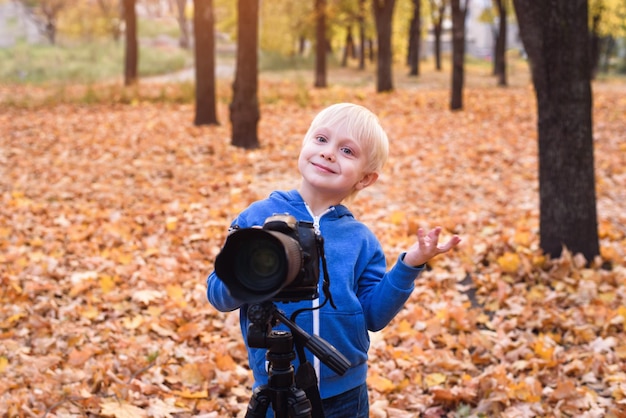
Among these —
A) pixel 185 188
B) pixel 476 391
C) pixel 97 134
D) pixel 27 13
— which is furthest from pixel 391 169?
pixel 27 13

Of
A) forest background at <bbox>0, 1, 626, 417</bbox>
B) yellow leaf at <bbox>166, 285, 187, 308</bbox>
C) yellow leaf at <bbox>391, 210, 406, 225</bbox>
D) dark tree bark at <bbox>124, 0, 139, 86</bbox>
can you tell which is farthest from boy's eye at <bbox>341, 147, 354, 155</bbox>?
dark tree bark at <bbox>124, 0, 139, 86</bbox>

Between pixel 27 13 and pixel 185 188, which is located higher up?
pixel 27 13

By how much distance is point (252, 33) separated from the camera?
11.2 m

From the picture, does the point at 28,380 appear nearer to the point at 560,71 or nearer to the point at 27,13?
the point at 560,71

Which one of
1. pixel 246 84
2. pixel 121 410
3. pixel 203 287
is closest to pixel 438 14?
pixel 246 84

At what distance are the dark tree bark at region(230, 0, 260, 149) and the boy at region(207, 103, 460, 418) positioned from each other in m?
8.81

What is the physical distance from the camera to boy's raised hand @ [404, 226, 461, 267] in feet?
6.58

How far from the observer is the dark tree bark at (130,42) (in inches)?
788

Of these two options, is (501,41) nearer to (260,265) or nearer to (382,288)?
(382,288)

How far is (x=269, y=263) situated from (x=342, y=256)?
1.64ft

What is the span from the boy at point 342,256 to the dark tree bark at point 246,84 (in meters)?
8.81

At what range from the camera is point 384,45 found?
65.9 ft

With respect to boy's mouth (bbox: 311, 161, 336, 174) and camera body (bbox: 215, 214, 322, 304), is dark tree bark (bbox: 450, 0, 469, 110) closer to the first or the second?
boy's mouth (bbox: 311, 161, 336, 174)

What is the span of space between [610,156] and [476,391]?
769 cm
